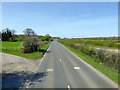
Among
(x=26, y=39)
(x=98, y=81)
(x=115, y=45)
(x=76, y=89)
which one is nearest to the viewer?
(x=76, y=89)

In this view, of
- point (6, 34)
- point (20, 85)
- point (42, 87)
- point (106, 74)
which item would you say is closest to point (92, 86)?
point (106, 74)

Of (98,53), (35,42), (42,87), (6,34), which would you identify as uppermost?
(6,34)

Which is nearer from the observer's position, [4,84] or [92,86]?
[92,86]

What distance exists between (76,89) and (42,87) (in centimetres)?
277

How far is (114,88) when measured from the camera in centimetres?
748

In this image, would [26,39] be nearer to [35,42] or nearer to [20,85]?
[35,42]

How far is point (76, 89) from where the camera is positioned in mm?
7418

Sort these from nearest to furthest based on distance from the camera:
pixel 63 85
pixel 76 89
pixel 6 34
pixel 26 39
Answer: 1. pixel 76 89
2. pixel 63 85
3. pixel 26 39
4. pixel 6 34

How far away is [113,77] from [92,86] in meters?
2.92

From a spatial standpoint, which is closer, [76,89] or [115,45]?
[76,89]

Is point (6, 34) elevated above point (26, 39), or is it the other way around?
point (6, 34)

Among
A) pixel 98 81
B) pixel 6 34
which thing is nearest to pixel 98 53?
pixel 98 81

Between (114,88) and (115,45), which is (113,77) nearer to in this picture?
(114,88)

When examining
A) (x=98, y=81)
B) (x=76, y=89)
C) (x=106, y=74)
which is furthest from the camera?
(x=106, y=74)
